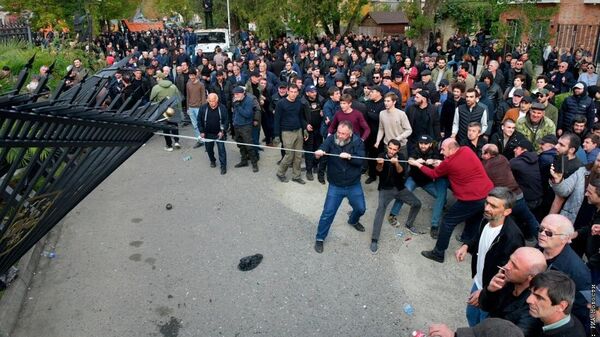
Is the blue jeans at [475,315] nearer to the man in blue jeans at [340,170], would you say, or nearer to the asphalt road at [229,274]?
the asphalt road at [229,274]

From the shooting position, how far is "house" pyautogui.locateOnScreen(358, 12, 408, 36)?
1255 inches

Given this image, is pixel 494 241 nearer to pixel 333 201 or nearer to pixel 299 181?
pixel 333 201

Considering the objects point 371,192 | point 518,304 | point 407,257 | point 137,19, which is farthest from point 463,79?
point 137,19

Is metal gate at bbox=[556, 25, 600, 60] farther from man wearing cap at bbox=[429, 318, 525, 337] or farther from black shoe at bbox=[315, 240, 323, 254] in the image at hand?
man wearing cap at bbox=[429, 318, 525, 337]

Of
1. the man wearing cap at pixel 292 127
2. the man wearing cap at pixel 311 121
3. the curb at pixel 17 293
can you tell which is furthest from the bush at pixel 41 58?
the man wearing cap at pixel 311 121

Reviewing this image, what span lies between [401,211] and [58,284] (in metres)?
4.85

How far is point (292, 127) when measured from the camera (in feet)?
27.0

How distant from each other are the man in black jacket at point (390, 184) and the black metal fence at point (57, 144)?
129 inches

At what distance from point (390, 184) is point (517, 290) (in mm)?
3155

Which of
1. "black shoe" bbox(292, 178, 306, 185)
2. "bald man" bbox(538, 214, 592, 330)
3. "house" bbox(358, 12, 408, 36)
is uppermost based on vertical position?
"house" bbox(358, 12, 408, 36)

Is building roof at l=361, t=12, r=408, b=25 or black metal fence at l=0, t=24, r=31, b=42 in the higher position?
building roof at l=361, t=12, r=408, b=25

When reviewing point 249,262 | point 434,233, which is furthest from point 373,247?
point 249,262

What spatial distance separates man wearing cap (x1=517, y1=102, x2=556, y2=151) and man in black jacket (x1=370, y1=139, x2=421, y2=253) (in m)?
1.91

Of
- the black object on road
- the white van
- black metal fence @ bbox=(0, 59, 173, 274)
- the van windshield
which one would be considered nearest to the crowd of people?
black metal fence @ bbox=(0, 59, 173, 274)
